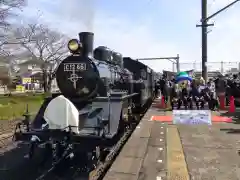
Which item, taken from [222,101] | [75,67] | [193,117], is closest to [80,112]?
[75,67]

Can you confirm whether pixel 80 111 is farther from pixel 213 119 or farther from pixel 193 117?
pixel 213 119

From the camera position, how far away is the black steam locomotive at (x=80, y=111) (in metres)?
6.32

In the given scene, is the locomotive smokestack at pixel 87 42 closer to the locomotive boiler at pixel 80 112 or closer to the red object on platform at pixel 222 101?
the locomotive boiler at pixel 80 112

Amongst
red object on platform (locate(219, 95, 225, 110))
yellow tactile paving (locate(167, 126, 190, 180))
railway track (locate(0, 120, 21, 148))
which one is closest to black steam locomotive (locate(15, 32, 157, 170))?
yellow tactile paving (locate(167, 126, 190, 180))

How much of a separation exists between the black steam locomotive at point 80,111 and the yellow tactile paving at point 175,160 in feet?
4.35

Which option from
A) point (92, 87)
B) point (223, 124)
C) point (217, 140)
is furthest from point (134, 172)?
point (223, 124)

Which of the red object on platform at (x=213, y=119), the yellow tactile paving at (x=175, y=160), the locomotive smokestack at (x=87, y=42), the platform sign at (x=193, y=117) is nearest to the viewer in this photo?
the yellow tactile paving at (x=175, y=160)

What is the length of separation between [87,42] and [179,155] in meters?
3.81

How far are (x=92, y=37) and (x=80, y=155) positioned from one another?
3.26 m

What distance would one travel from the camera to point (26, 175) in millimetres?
6625

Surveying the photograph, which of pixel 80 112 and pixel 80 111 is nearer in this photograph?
pixel 80 112

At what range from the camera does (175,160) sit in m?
6.23

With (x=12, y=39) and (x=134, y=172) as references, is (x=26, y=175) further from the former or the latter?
(x=12, y=39)

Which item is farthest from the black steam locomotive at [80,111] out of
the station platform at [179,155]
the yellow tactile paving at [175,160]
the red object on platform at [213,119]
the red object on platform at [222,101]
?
the red object on platform at [222,101]
